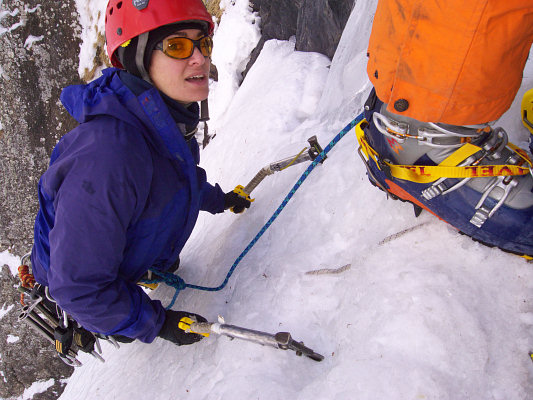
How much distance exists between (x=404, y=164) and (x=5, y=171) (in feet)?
31.4

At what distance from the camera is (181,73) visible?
2176mm

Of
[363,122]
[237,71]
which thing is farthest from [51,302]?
[237,71]

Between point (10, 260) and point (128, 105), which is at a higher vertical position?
point (128, 105)

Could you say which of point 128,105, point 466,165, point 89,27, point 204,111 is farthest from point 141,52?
point 89,27

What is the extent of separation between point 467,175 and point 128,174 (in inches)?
58.5

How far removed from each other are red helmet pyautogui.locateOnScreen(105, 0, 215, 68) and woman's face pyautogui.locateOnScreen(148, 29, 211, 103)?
0.09 meters

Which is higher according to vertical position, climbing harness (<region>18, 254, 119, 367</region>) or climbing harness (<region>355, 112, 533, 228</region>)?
climbing harness (<region>355, 112, 533, 228</region>)

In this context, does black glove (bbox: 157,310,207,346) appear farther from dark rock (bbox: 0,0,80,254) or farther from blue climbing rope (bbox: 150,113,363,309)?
dark rock (bbox: 0,0,80,254)

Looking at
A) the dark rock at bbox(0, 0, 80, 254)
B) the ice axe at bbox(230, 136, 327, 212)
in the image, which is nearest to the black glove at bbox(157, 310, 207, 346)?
the ice axe at bbox(230, 136, 327, 212)

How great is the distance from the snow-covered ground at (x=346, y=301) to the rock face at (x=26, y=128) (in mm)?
6314

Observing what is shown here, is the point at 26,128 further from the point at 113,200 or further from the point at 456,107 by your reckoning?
the point at 456,107

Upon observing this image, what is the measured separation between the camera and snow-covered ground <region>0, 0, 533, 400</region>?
158 cm

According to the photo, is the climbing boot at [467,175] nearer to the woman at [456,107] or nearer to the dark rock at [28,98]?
the woman at [456,107]

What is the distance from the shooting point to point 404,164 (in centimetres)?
171
